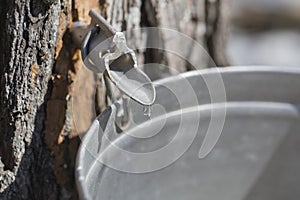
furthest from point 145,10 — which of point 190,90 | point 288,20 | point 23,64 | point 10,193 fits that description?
point 288,20

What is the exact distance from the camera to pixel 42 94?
1.16 m

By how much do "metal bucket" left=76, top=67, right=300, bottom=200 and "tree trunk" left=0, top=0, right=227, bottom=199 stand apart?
0.41 ft

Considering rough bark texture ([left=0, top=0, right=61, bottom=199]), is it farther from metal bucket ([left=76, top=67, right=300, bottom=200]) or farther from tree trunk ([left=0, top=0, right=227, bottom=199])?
metal bucket ([left=76, top=67, right=300, bottom=200])

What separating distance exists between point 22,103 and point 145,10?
0.43 meters

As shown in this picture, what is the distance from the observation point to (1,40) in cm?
112

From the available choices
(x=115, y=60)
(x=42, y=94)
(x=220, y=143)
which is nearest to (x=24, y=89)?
(x=42, y=94)

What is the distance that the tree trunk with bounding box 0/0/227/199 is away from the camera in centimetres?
111

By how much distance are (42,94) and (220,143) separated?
0.45 metres

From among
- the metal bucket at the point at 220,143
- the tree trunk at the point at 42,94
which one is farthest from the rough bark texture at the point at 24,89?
the metal bucket at the point at 220,143

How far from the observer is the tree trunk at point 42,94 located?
1106mm

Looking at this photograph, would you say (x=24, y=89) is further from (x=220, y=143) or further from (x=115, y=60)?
(x=220, y=143)

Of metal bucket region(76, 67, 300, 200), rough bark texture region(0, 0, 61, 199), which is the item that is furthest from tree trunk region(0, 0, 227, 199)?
metal bucket region(76, 67, 300, 200)

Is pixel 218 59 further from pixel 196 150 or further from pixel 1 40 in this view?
pixel 1 40

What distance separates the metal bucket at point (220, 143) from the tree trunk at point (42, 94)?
0.13 metres
